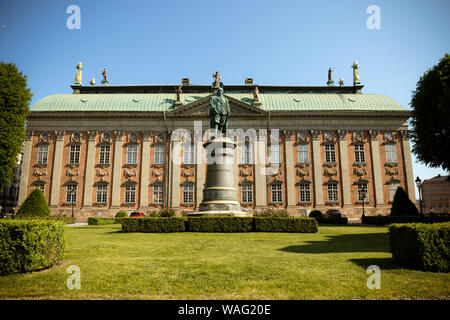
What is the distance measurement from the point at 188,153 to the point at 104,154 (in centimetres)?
1151

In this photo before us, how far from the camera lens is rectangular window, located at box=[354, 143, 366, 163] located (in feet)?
139

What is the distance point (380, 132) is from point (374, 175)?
6.21m

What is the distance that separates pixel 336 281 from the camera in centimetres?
656

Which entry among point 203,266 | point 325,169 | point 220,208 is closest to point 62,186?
point 220,208

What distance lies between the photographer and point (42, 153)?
4200 cm

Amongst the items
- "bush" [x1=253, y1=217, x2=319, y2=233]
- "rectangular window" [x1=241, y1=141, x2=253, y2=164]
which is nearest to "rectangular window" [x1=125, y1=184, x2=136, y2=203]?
"rectangular window" [x1=241, y1=141, x2=253, y2=164]

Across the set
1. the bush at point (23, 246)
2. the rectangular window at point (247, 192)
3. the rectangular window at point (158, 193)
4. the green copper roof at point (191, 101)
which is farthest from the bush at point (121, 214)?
the bush at point (23, 246)

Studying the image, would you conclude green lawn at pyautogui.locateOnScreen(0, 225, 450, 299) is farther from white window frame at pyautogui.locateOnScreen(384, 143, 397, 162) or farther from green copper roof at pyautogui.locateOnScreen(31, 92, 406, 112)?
white window frame at pyautogui.locateOnScreen(384, 143, 397, 162)

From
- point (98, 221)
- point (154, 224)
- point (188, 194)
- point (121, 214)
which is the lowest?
point (98, 221)

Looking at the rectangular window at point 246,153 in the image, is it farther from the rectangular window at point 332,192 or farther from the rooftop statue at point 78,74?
the rooftop statue at point 78,74

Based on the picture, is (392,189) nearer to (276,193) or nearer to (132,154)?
(276,193)

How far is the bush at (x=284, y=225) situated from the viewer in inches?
725

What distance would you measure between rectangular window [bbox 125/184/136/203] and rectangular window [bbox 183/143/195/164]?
7.76 metres

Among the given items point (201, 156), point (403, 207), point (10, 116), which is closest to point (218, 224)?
point (10, 116)
